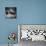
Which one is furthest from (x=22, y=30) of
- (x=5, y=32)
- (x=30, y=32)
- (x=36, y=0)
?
(x=36, y=0)

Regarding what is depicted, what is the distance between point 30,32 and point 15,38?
0.46 meters

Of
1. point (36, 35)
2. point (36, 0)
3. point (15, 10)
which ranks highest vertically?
point (36, 0)

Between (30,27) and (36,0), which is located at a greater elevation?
(36,0)

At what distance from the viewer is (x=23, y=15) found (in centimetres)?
374

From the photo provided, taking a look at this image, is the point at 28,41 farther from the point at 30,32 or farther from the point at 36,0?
the point at 36,0

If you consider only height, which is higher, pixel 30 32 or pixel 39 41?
pixel 30 32

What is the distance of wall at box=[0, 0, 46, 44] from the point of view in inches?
146

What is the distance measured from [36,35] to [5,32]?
887 millimetres

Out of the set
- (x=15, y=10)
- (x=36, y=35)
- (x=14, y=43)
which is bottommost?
(x=14, y=43)

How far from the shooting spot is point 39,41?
11.6 ft

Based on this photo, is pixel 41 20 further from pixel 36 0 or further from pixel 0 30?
pixel 0 30

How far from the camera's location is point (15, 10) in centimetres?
372

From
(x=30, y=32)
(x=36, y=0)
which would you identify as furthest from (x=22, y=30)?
(x=36, y=0)

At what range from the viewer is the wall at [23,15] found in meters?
3.72
